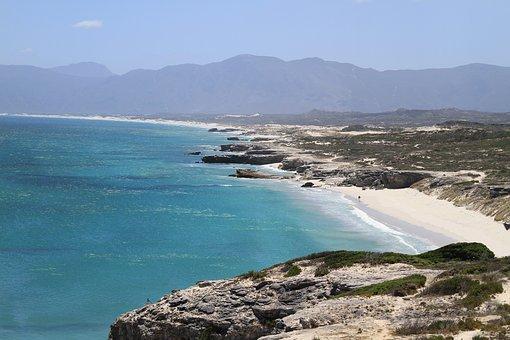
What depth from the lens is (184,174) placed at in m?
83.2

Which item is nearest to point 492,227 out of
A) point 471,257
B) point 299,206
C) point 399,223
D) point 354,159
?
point 399,223

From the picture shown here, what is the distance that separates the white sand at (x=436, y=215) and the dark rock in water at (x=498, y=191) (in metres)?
2.54

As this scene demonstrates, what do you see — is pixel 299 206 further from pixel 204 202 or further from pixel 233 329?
pixel 233 329

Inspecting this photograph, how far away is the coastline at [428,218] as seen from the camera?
4009 centimetres

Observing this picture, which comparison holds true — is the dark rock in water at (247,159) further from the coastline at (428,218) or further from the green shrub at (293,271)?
the green shrub at (293,271)

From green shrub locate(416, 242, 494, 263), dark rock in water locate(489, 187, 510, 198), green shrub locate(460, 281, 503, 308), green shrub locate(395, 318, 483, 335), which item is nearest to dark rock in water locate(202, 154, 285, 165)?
dark rock in water locate(489, 187, 510, 198)

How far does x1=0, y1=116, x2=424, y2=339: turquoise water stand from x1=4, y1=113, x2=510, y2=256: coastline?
224 cm

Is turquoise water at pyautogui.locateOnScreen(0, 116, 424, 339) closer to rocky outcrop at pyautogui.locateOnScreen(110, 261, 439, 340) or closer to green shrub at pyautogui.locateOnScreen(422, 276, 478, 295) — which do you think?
rocky outcrop at pyautogui.locateOnScreen(110, 261, 439, 340)

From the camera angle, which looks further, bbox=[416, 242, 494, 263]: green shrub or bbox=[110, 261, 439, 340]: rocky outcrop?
bbox=[416, 242, 494, 263]: green shrub

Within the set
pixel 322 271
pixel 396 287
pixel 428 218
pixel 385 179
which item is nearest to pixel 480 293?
pixel 396 287

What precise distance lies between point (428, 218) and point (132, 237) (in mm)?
23286

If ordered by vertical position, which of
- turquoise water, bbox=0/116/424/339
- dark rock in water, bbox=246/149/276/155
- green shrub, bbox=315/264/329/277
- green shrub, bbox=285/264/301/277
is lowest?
turquoise water, bbox=0/116/424/339

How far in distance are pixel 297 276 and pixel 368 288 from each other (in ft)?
9.70

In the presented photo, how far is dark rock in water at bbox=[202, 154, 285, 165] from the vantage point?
3920 inches
